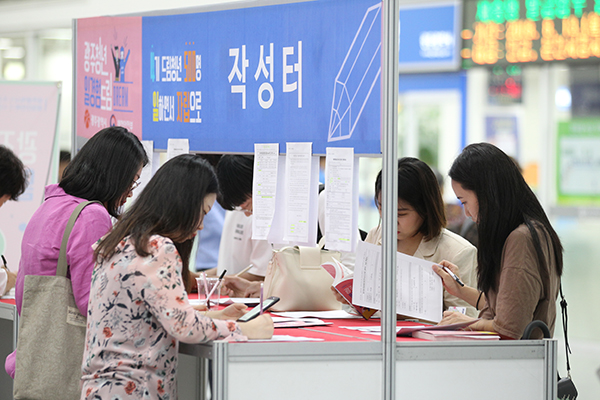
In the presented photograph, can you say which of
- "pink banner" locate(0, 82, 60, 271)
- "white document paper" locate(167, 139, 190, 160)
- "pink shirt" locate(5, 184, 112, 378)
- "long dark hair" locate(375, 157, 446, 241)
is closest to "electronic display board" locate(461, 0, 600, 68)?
"long dark hair" locate(375, 157, 446, 241)

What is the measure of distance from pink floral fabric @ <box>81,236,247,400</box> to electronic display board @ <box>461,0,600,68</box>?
456 cm

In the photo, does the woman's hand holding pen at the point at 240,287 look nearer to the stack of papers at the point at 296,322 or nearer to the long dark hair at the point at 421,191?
the stack of papers at the point at 296,322

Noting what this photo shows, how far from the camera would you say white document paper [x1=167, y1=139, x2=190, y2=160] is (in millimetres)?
2680

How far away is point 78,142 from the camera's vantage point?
313cm

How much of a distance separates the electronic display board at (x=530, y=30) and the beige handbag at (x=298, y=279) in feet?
12.1

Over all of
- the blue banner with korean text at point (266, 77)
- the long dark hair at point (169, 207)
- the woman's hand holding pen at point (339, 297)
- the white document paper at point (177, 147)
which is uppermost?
the blue banner with korean text at point (266, 77)

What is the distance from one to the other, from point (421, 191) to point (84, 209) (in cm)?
127

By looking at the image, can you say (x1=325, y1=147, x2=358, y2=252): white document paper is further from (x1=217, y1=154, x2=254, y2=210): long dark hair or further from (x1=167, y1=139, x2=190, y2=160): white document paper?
(x1=217, y1=154, x2=254, y2=210): long dark hair

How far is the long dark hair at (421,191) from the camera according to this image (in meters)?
2.57

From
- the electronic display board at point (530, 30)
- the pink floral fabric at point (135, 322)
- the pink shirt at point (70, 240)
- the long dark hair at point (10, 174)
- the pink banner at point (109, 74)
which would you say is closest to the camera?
the pink floral fabric at point (135, 322)

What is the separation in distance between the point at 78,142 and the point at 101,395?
5.30ft

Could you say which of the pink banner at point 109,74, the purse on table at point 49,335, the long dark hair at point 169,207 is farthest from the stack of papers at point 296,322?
the pink banner at point 109,74

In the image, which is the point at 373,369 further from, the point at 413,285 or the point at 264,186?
the point at 264,186

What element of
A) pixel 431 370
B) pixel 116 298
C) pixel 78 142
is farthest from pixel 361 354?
pixel 78 142
